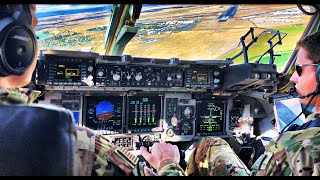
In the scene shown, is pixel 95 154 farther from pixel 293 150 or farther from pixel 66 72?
pixel 66 72

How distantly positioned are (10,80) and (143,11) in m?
1.92

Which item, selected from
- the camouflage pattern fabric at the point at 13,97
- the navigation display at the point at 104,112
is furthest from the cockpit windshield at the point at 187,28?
the camouflage pattern fabric at the point at 13,97

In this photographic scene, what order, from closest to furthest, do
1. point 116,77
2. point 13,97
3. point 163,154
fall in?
point 13,97
point 163,154
point 116,77

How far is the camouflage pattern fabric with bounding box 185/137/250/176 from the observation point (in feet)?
6.44

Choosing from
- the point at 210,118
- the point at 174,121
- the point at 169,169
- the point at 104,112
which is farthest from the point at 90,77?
the point at 169,169

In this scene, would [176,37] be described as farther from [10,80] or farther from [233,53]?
[10,80]

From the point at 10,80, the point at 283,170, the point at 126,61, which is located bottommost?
the point at 283,170

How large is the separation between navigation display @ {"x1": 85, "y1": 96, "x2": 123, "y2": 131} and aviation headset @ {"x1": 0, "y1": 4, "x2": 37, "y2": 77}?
2.54 meters

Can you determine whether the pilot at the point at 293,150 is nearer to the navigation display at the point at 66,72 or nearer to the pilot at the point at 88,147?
the pilot at the point at 88,147

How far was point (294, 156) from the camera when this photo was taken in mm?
1575

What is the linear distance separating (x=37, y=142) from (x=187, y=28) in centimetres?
297

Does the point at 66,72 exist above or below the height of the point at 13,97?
above

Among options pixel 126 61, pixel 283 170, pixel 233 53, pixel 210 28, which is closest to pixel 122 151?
pixel 283 170

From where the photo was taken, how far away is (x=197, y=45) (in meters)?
4.53
